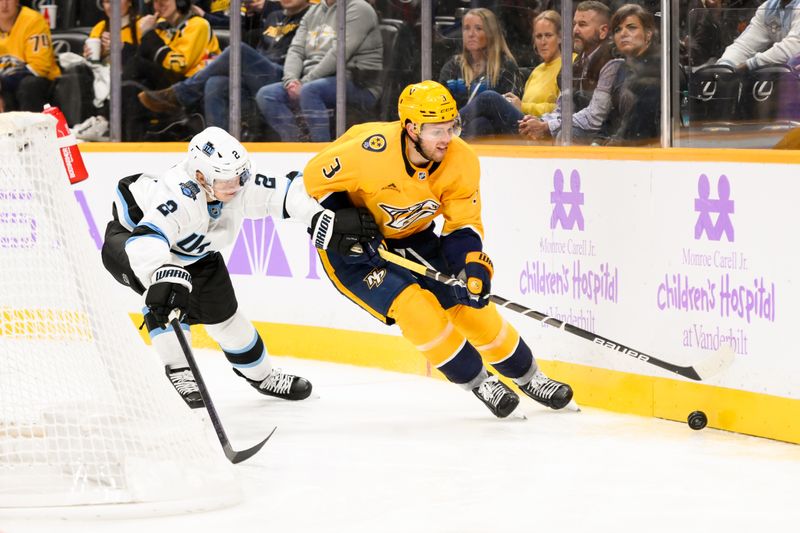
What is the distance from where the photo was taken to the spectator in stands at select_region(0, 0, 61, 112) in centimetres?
709

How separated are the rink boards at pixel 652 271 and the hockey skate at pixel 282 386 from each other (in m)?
0.68

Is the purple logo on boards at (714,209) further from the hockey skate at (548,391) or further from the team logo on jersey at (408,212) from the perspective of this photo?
the team logo on jersey at (408,212)

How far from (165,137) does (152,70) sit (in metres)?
0.35

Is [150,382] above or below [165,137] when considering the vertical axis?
below

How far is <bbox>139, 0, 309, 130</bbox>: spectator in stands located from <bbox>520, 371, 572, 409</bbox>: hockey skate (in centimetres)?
230

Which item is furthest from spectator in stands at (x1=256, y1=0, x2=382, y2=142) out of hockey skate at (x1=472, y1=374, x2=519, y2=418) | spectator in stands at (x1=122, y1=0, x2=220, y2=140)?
hockey skate at (x1=472, y1=374, x2=519, y2=418)

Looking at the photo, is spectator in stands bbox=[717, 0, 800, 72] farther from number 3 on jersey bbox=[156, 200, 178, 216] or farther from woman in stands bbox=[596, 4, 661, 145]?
number 3 on jersey bbox=[156, 200, 178, 216]

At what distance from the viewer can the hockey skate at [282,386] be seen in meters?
5.01

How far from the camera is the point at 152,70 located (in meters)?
6.71

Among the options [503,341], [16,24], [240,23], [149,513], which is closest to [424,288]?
[503,341]

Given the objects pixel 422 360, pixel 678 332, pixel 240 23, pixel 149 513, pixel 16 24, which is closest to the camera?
pixel 149 513

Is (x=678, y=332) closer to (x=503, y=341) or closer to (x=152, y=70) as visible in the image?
(x=503, y=341)

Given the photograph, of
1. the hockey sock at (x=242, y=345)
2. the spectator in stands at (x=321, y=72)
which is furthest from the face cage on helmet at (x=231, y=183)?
the spectator in stands at (x=321, y=72)

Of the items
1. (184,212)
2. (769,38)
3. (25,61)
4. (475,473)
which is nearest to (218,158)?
(184,212)
